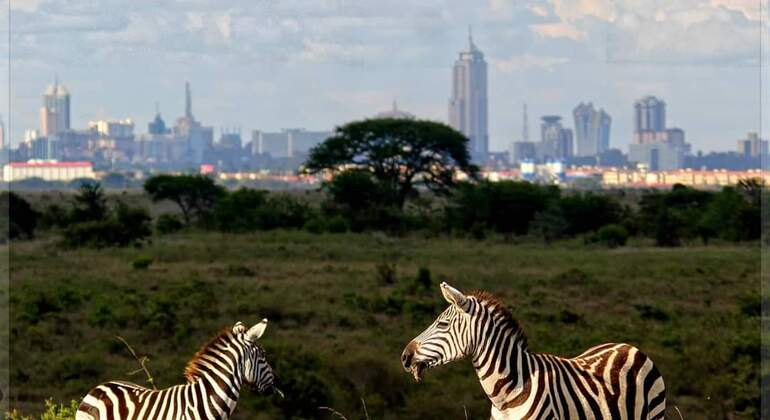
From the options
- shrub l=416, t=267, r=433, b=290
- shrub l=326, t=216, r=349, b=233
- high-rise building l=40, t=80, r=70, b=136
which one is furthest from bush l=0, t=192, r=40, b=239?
high-rise building l=40, t=80, r=70, b=136

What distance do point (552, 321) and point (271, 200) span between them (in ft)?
93.5

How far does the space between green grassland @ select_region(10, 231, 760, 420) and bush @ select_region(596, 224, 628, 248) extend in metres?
2.54

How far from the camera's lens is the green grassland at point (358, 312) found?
18219mm

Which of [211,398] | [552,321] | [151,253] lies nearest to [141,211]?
[151,253]

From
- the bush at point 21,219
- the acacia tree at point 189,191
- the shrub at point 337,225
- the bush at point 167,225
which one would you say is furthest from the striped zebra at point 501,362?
the acacia tree at point 189,191

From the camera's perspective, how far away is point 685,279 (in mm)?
30688

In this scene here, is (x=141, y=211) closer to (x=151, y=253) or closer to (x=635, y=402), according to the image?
(x=151, y=253)

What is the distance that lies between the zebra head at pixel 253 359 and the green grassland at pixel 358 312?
9.87 m

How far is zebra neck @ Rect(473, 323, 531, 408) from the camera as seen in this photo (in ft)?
17.9

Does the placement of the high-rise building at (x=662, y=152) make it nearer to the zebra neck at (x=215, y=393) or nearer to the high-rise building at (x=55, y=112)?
the high-rise building at (x=55, y=112)

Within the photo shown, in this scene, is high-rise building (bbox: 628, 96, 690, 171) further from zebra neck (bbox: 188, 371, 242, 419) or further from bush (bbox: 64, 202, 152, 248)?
zebra neck (bbox: 188, 371, 242, 419)

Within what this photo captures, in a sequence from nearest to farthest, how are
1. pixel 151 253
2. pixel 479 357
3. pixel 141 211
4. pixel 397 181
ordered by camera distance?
pixel 479 357, pixel 151 253, pixel 141 211, pixel 397 181

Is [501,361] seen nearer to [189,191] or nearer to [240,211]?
[240,211]

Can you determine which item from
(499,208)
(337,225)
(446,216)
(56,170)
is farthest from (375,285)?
(56,170)
